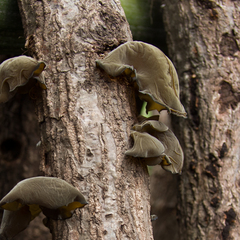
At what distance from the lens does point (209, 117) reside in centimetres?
150

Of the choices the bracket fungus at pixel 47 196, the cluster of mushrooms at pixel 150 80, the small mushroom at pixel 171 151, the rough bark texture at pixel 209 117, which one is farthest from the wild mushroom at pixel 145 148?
the rough bark texture at pixel 209 117

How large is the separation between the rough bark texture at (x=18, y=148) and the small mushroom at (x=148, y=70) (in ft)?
3.46

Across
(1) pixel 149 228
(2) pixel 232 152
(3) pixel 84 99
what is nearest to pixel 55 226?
Answer: (1) pixel 149 228

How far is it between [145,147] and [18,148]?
3.93 ft

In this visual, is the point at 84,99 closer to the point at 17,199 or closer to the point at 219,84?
the point at 17,199

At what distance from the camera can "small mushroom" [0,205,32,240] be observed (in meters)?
→ 0.95

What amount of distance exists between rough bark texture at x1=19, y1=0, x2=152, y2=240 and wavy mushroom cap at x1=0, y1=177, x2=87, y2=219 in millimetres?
79

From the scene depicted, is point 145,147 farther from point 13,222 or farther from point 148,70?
point 13,222

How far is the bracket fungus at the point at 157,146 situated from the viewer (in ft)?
3.00

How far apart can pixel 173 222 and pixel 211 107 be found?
156cm

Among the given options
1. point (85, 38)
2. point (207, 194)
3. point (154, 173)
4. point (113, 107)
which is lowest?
point (154, 173)

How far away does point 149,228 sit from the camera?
958 mm

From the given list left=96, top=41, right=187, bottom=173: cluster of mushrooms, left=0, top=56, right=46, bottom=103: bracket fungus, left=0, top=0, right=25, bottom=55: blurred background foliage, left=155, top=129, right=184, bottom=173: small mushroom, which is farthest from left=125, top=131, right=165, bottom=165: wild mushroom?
left=0, top=0, right=25, bottom=55: blurred background foliage

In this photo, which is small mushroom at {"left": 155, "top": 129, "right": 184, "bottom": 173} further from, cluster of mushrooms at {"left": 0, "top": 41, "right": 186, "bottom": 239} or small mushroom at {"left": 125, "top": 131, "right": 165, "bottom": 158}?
small mushroom at {"left": 125, "top": 131, "right": 165, "bottom": 158}
